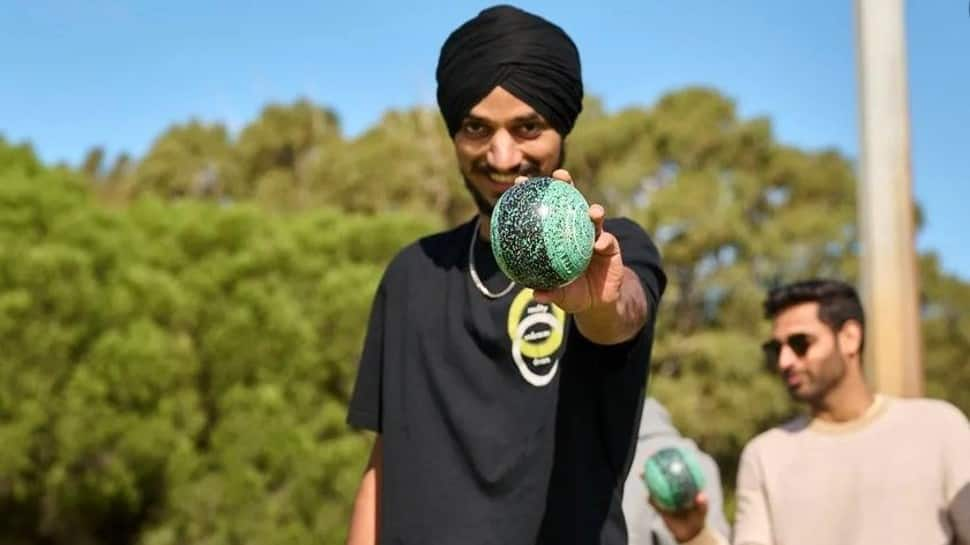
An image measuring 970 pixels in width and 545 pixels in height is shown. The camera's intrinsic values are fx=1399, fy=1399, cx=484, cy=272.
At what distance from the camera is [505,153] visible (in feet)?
7.26

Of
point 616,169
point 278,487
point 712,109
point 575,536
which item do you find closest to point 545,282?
point 575,536

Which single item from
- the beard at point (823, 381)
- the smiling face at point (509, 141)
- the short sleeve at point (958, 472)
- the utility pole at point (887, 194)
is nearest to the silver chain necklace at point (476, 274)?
the smiling face at point (509, 141)

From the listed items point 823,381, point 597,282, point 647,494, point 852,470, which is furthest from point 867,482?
point 597,282

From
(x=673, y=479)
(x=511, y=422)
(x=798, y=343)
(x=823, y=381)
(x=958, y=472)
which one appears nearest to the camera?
(x=511, y=422)

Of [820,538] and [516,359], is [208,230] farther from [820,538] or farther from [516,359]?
[516,359]

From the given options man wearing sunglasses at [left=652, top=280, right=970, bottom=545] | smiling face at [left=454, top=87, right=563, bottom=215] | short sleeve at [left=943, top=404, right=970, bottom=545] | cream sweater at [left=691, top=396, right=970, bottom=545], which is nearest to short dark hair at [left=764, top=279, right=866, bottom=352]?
man wearing sunglasses at [left=652, top=280, right=970, bottom=545]

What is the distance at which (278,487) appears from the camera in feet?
68.7

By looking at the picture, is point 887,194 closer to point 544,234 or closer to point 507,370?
point 507,370

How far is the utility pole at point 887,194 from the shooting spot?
→ 4.97 metres

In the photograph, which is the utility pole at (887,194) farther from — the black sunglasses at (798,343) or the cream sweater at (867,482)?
the cream sweater at (867,482)

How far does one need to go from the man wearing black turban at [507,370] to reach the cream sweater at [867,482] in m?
2.19

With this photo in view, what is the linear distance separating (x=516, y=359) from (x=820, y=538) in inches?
93.5

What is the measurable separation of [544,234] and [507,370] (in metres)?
0.45

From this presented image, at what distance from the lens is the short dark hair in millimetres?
4945
